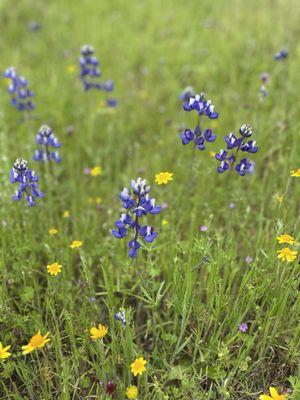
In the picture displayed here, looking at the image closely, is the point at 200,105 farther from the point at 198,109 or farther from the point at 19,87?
the point at 19,87

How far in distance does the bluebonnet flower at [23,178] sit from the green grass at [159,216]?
10.0 inches

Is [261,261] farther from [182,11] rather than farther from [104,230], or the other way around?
[182,11]

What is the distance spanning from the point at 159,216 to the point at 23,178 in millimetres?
978

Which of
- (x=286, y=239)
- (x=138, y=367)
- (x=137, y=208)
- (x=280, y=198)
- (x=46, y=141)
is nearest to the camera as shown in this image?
(x=138, y=367)

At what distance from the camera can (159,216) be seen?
3197mm

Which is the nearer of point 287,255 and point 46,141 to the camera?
point 287,255

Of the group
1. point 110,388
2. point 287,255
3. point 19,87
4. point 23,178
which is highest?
point 19,87

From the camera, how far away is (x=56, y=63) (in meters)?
5.26

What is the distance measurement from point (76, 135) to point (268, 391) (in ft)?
9.02

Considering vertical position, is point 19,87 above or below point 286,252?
above

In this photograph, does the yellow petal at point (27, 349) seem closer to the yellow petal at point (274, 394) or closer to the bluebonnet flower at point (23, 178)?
the bluebonnet flower at point (23, 178)

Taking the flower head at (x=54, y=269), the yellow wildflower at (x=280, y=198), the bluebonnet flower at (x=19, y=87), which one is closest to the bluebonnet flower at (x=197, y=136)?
the yellow wildflower at (x=280, y=198)

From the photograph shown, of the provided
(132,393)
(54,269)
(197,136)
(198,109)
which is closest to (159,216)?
(197,136)

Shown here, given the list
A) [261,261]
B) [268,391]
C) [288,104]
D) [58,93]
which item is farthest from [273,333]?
[58,93]
